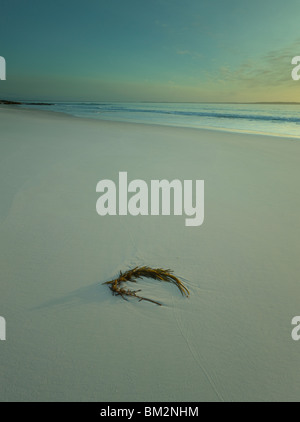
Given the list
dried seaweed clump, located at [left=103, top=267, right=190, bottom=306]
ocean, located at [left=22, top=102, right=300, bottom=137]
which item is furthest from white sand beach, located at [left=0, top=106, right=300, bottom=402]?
ocean, located at [left=22, top=102, right=300, bottom=137]

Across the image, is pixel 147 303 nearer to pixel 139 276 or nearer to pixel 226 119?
pixel 139 276

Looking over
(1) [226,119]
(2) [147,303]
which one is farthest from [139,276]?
(1) [226,119]

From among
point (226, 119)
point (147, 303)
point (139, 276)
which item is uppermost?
point (226, 119)

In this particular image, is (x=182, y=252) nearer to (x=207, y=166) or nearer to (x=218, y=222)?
(x=218, y=222)

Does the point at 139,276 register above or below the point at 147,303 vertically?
above

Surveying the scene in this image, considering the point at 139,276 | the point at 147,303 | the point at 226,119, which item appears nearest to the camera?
the point at 147,303
